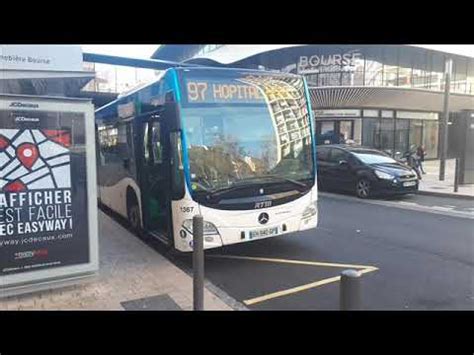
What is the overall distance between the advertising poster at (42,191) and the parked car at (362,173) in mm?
9030

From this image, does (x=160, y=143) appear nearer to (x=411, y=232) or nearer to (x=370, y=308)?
(x=370, y=308)

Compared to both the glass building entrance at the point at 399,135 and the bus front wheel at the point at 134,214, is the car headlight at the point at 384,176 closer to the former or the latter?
the bus front wheel at the point at 134,214

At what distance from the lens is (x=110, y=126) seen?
913cm

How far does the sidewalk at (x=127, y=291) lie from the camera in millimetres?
4516

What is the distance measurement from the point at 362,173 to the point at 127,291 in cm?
897

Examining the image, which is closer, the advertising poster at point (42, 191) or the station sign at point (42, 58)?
the advertising poster at point (42, 191)

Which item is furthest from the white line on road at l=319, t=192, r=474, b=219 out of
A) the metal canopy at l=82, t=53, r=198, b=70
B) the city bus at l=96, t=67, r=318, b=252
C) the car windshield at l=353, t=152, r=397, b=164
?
the metal canopy at l=82, t=53, r=198, b=70

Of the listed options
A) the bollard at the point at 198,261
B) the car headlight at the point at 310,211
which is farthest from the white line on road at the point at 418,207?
the bollard at the point at 198,261

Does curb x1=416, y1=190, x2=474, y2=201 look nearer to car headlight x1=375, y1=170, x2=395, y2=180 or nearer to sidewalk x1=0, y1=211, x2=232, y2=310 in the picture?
car headlight x1=375, y1=170, x2=395, y2=180

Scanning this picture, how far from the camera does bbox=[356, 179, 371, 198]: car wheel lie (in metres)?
12.1

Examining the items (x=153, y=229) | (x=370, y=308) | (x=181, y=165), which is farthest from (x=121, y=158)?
(x=370, y=308)

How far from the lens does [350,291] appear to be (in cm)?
249

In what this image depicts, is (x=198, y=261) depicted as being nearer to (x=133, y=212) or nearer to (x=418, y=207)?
(x=133, y=212)

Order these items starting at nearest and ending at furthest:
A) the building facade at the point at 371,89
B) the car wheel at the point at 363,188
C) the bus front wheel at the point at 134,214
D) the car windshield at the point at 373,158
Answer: the bus front wheel at the point at 134,214
the car wheel at the point at 363,188
the car windshield at the point at 373,158
the building facade at the point at 371,89
